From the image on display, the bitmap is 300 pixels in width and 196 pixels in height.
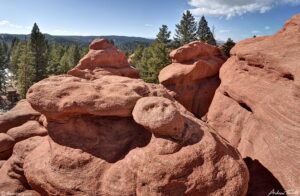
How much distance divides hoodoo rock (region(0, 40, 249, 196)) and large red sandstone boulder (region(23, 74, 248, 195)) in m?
0.03

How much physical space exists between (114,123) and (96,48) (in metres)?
11.9

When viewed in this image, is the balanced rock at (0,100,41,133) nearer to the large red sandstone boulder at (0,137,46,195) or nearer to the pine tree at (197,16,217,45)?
the large red sandstone boulder at (0,137,46,195)

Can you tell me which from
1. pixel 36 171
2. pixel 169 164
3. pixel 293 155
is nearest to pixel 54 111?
pixel 36 171

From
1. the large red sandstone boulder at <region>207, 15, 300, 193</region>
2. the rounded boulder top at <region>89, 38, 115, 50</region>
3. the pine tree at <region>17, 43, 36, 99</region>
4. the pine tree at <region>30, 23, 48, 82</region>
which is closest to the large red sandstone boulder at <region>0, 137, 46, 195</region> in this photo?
the large red sandstone boulder at <region>207, 15, 300, 193</region>

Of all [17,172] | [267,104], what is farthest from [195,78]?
[17,172]

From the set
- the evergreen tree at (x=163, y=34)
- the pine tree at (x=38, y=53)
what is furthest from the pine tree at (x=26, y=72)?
the evergreen tree at (x=163, y=34)

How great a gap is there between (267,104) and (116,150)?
645cm

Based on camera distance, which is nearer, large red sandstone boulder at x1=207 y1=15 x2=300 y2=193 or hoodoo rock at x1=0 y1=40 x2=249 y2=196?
hoodoo rock at x1=0 y1=40 x2=249 y2=196

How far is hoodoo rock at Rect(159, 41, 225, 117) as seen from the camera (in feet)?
57.1

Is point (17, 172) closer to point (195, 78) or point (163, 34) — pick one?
point (195, 78)

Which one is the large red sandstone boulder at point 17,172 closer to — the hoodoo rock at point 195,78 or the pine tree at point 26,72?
the hoodoo rock at point 195,78

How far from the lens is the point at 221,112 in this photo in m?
14.3

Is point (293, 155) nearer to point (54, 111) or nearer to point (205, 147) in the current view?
point (205, 147)

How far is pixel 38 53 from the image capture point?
42.3m
